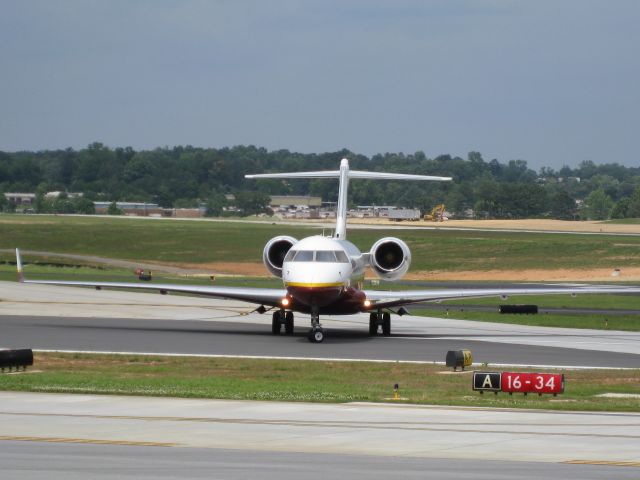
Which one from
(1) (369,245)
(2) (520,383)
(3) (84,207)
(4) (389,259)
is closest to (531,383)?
(2) (520,383)

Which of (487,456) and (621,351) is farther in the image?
(621,351)

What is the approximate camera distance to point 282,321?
43562 millimetres

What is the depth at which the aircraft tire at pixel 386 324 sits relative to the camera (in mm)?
44438

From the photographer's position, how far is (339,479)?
16344mm

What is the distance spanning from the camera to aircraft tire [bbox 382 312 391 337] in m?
44.4

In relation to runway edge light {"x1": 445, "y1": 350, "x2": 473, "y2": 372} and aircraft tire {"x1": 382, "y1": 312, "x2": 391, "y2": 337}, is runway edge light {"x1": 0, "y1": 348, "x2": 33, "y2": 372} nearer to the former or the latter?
runway edge light {"x1": 445, "y1": 350, "x2": 473, "y2": 372}

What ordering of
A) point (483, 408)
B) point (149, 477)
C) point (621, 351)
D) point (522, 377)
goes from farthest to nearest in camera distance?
point (621, 351)
point (522, 377)
point (483, 408)
point (149, 477)

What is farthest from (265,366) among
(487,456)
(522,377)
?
(487,456)

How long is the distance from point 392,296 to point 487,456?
24.1 meters

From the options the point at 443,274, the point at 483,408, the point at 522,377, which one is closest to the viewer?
the point at 483,408

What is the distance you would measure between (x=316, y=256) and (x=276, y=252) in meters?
3.85

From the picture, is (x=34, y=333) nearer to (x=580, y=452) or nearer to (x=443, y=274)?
(x=580, y=452)

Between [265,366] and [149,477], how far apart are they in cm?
1644

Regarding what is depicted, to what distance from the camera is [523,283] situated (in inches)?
3280
